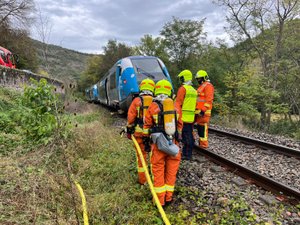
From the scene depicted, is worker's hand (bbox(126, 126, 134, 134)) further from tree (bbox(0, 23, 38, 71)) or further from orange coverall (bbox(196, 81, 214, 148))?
tree (bbox(0, 23, 38, 71))

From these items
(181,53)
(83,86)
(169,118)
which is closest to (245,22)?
(181,53)

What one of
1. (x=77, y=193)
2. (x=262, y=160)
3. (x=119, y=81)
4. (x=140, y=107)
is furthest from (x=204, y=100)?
(x=119, y=81)

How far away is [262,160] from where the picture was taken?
5.35 metres

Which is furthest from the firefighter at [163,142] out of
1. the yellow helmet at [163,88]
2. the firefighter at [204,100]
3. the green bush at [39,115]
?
the green bush at [39,115]

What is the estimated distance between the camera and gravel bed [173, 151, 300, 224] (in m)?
3.24

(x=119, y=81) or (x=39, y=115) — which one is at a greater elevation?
(x=119, y=81)

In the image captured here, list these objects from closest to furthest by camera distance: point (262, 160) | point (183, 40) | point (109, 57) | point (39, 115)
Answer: point (262, 160), point (39, 115), point (183, 40), point (109, 57)

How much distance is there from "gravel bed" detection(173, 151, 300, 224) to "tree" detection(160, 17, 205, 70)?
21.0 m

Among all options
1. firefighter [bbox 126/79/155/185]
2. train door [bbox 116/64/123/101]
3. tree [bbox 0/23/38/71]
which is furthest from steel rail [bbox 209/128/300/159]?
tree [bbox 0/23/38/71]

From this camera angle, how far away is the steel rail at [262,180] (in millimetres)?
3635

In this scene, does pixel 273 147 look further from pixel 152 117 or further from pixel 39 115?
pixel 39 115

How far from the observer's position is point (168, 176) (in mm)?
3684

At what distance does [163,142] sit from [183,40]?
74.3 ft

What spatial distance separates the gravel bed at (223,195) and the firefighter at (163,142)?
342 mm
